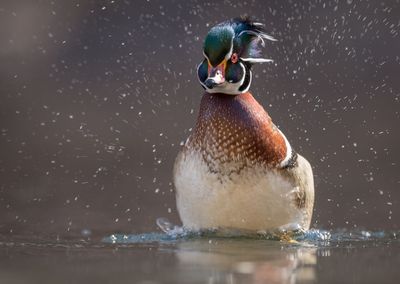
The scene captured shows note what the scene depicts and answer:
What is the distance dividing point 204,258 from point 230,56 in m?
1.16

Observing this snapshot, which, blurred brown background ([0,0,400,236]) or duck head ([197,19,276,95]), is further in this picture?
blurred brown background ([0,0,400,236])

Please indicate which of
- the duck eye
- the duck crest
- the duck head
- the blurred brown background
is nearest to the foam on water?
the duck crest

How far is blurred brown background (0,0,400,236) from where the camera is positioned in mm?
8570

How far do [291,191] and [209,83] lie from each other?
24.8 inches

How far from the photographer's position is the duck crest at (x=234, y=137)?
578 cm

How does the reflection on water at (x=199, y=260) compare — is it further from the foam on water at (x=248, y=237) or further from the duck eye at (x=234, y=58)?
the duck eye at (x=234, y=58)

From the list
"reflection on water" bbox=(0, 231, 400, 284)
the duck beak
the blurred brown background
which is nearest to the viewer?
"reflection on water" bbox=(0, 231, 400, 284)

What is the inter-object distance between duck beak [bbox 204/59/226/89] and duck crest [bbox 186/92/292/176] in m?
0.16

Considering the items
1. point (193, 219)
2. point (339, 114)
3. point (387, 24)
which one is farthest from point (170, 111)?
point (193, 219)

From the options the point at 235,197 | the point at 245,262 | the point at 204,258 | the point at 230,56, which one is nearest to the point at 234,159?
the point at 235,197

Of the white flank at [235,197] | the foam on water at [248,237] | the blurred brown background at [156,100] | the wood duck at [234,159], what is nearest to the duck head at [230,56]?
the wood duck at [234,159]

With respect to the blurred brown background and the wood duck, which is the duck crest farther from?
the blurred brown background

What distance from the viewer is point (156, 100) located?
1018cm

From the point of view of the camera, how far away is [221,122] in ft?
19.2
